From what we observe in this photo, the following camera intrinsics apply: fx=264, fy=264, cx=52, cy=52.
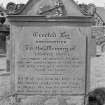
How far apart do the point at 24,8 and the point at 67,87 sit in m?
1.70

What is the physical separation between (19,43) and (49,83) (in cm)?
96

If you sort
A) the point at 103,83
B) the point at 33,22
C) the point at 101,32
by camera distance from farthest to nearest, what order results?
1. the point at 101,32
2. the point at 103,83
3. the point at 33,22

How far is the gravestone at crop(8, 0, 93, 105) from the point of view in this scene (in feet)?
15.9

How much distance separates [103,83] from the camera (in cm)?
714

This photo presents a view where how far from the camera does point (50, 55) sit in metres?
4.94

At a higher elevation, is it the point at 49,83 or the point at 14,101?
the point at 49,83

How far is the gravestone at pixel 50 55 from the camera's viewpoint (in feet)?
15.9

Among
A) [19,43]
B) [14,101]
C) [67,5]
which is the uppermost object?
[67,5]

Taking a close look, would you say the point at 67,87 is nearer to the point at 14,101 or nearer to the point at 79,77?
the point at 79,77

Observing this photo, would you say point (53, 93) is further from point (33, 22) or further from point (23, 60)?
point (33, 22)

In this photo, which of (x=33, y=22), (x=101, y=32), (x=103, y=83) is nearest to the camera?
(x=33, y=22)

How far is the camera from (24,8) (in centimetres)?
485

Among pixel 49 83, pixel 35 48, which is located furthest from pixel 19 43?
pixel 49 83

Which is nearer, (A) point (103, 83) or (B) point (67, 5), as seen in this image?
(B) point (67, 5)
